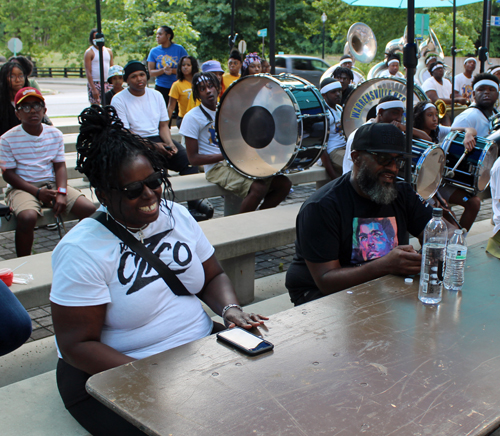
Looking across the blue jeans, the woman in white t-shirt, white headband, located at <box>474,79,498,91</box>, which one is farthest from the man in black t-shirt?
white headband, located at <box>474,79,498,91</box>

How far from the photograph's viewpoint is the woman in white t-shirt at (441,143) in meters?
5.14

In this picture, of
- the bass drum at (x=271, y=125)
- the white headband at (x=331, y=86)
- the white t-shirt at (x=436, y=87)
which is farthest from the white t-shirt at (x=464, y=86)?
the bass drum at (x=271, y=125)

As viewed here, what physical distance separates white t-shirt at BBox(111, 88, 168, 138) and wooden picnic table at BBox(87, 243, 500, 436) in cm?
412

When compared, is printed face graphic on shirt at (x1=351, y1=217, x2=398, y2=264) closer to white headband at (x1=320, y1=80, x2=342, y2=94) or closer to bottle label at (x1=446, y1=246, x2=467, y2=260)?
bottle label at (x1=446, y1=246, x2=467, y2=260)

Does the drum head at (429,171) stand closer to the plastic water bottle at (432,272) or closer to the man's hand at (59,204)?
the plastic water bottle at (432,272)

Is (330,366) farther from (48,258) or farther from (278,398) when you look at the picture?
(48,258)

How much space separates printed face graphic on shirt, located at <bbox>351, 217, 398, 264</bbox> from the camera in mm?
2590

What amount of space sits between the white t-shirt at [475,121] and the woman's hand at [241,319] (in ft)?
15.9

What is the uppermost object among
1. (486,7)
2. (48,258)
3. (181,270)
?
(486,7)

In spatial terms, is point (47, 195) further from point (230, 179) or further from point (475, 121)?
point (475, 121)

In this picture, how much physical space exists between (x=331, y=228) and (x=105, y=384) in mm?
1326

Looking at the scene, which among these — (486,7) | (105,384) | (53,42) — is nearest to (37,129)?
(105,384)

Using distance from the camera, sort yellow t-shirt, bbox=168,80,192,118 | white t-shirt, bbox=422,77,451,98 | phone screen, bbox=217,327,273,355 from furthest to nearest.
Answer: white t-shirt, bbox=422,77,451,98
yellow t-shirt, bbox=168,80,192,118
phone screen, bbox=217,327,273,355

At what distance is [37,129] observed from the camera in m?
4.12
